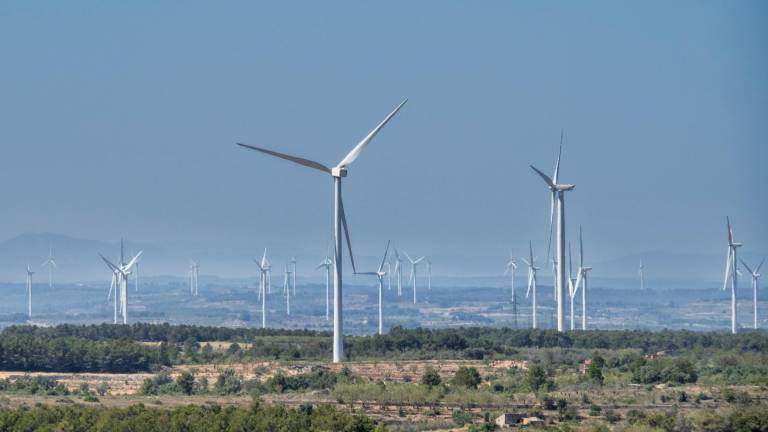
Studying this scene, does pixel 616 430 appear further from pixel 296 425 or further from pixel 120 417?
pixel 120 417

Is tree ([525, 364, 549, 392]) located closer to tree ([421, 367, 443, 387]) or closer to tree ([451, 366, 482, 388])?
tree ([451, 366, 482, 388])

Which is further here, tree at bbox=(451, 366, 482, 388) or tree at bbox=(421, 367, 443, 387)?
tree at bbox=(451, 366, 482, 388)

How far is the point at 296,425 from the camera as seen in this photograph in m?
78.8

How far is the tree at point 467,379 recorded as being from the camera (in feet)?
353

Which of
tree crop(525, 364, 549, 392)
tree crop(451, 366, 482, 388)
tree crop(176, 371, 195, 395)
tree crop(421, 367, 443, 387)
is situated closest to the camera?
tree crop(525, 364, 549, 392)

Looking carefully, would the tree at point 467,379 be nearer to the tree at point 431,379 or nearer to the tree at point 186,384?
the tree at point 431,379

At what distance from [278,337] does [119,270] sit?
2328cm

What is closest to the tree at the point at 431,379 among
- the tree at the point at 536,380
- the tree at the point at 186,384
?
the tree at the point at 536,380

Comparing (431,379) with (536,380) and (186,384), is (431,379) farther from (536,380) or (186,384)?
(186,384)

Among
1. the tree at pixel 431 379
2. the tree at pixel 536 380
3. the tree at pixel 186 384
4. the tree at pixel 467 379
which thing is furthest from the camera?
the tree at pixel 186 384

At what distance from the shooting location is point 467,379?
355 feet

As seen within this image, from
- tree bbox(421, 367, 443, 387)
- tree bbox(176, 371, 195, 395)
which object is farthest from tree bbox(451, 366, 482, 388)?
tree bbox(176, 371, 195, 395)

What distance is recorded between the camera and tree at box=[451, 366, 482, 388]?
107625 mm

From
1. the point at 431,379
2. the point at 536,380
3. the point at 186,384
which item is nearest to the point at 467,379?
the point at 431,379
